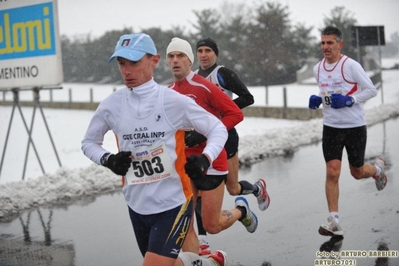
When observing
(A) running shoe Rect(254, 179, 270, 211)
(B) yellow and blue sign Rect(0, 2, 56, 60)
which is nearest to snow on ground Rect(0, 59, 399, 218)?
(B) yellow and blue sign Rect(0, 2, 56, 60)

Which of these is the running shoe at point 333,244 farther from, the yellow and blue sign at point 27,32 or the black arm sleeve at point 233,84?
the yellow and blue sign at point 27,32

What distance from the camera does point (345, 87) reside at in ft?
23.4

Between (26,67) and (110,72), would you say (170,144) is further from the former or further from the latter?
(110,72)

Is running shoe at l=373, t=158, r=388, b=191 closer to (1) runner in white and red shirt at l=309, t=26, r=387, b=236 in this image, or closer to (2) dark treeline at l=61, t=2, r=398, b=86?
(1) runner in white and red shirt at l=309, t=26, r=387, b=236

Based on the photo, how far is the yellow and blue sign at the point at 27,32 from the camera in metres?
10.8

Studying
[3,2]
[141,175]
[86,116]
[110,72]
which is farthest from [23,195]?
[110,72]

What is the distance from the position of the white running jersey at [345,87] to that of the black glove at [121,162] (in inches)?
143

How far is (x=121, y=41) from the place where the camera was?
4.21 metres

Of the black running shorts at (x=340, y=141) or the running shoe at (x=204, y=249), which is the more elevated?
the black running shorts at (x=340, y=141)

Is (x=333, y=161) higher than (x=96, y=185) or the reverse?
higher

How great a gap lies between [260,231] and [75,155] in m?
10.9

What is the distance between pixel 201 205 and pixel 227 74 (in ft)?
4.52

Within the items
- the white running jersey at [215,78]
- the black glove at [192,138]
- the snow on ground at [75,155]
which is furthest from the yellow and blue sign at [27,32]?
the black glove at [192,138]

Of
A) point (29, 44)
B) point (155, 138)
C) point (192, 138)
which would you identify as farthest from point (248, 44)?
point (155, 138)
